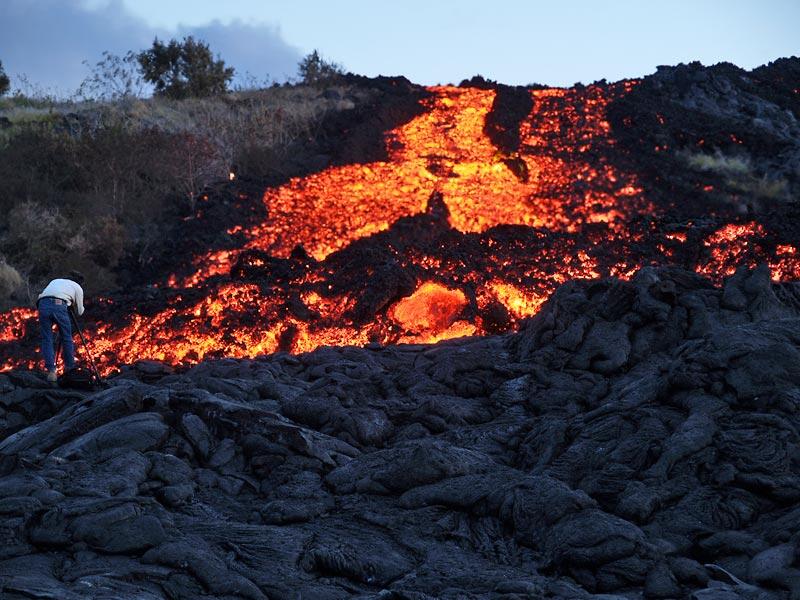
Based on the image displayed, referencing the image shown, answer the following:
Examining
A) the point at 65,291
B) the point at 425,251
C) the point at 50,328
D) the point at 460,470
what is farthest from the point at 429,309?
the point at 460,470

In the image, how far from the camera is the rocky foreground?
5.38 meters

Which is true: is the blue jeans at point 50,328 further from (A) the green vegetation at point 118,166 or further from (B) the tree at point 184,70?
(B) the tree at point 184,70

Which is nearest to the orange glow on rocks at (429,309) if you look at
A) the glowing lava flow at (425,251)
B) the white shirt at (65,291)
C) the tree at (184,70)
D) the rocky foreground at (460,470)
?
the glowing lava flow at (425,251)

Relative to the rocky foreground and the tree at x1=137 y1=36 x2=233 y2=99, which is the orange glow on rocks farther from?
the tree at x1=137 y1=36 x2=233 y2=99

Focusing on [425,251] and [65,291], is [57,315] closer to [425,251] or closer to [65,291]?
[65,291]

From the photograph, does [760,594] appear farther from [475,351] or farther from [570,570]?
[475,351]

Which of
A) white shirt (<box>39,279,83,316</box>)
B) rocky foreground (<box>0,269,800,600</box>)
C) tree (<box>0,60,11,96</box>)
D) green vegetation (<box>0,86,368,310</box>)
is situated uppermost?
tree (<box>0,60,11,96</box>)

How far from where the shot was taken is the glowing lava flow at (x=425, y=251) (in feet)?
44.8

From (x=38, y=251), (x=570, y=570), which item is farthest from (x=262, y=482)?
(x=38, y=251)

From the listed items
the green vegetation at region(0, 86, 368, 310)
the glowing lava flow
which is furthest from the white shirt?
the green vegetation at region(0, 86, 368, 310)

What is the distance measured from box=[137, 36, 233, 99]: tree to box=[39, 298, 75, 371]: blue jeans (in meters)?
20.8

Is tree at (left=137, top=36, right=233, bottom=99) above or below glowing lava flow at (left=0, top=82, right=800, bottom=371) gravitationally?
above

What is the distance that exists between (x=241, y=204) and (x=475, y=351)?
33.8 ft

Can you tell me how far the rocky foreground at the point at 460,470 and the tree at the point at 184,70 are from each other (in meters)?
22.7
